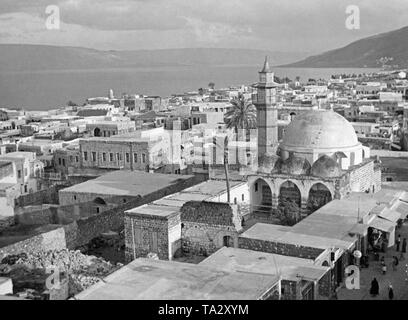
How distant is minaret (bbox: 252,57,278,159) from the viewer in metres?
30.8

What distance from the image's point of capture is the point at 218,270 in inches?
575

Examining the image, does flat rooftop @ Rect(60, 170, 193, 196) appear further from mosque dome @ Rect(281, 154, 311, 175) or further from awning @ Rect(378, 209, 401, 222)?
awning @ Rect(378, 209, 401, 222)

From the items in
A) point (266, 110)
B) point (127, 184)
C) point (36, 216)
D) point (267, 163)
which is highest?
point (266, 110)

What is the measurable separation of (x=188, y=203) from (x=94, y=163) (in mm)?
16024

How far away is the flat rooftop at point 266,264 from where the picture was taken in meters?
15.7

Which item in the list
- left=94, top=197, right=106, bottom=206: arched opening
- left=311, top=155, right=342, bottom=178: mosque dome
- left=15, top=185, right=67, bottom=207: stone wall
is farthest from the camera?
left=15, top=185, right=67, bottom=207: stone wall

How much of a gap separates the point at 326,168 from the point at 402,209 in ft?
10.9

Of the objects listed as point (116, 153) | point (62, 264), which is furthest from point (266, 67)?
point (62, 264)

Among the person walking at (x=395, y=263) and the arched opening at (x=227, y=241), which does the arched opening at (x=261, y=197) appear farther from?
the person walking at (x=395, y=263)

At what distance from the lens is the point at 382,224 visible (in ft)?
69.2

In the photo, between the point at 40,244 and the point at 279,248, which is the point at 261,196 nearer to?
the point at 279,248

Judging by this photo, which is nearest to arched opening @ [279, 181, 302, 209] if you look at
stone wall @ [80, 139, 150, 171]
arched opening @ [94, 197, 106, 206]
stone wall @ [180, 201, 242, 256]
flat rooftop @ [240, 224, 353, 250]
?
stone wall @ [180, 201, 242, 256]

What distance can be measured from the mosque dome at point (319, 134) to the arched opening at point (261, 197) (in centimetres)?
191

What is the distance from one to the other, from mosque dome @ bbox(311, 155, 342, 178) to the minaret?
533cm
